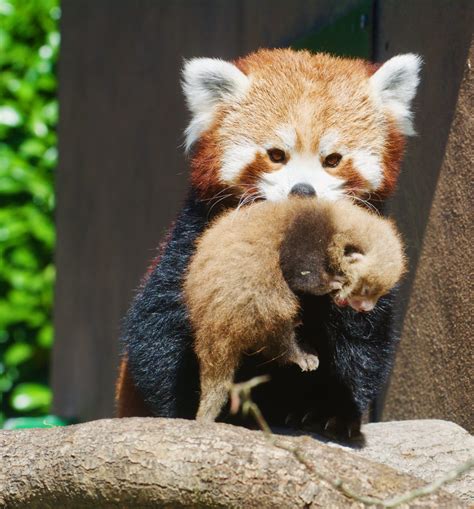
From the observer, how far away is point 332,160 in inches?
132

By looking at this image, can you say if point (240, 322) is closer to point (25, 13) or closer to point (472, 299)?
point (472, 299)

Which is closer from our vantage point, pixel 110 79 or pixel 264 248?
pixel 264 248

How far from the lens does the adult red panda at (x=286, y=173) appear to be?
3285mm

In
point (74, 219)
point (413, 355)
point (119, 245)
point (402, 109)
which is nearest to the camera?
point (402, 109)

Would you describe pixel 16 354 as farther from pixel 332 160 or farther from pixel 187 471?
pixel 187 471

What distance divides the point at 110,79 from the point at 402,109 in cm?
459

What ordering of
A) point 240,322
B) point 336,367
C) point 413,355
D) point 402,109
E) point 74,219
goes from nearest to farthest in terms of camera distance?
1. point 240,322
2. point 336,367
3. point 402,109
4. point 413,355
5. point 74,219

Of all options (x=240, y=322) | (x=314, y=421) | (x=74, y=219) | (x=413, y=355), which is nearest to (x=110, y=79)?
(x=74, y=219)

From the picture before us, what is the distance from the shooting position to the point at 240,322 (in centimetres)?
268

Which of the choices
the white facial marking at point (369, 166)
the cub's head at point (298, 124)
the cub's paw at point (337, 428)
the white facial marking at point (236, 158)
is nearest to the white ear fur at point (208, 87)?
the cub's head at point (298, 124)

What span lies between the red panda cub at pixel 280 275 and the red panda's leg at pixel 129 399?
927 mm

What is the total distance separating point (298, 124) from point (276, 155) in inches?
4.8

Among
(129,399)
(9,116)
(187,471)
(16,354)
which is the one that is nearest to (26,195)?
(9,116)

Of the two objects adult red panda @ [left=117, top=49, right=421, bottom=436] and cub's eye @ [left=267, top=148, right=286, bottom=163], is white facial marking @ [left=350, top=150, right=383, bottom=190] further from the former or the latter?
cub's eye @ [left=267, top=148, right=286, bottom=163]
